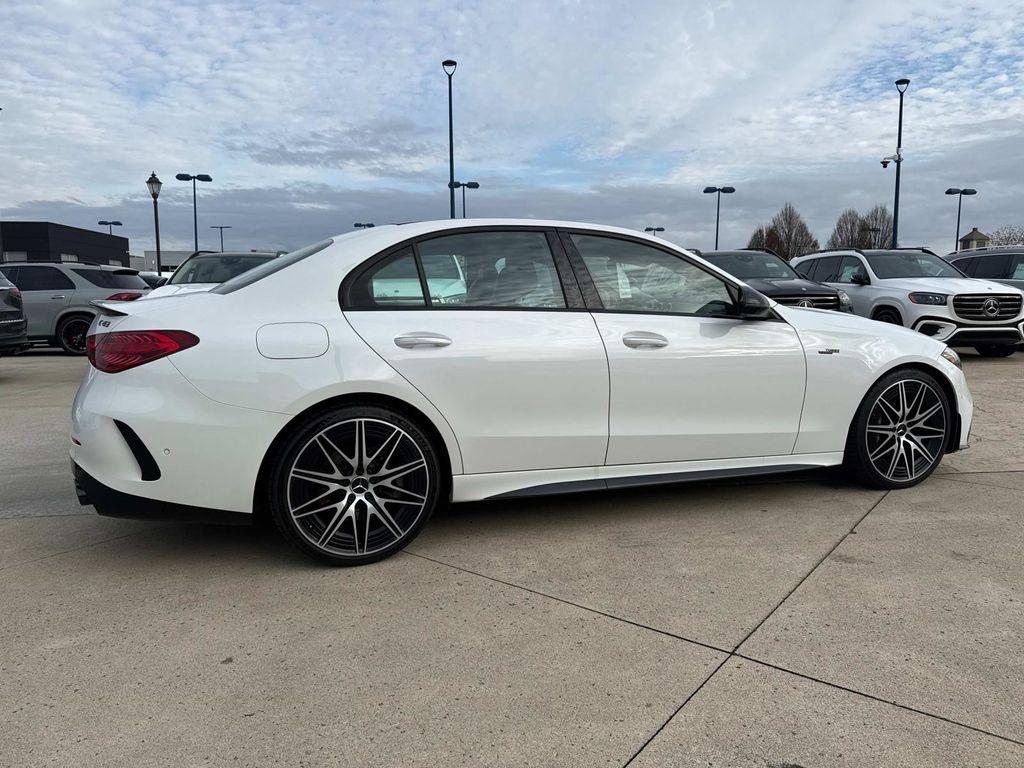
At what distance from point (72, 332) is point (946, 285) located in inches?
563

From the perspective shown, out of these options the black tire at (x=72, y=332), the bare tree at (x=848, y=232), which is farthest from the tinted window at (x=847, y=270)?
the bare tree at (x=848, y=232)

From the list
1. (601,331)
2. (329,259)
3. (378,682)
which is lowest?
(378,682)

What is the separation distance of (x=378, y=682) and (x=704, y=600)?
133 cm

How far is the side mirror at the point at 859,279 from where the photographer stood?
39.4ft

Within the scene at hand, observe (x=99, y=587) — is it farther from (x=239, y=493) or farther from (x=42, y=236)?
(x=42, y=236)

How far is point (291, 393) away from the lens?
319cm

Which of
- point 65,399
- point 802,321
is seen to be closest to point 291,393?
point 802,321

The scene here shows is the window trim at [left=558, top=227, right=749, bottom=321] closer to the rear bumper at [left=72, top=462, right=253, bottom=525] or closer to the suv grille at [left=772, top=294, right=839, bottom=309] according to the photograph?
the rear bumper at [left=72, top=462, right=253, bottom=525]

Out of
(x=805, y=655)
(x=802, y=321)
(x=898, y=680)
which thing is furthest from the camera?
(x=802, y=321)

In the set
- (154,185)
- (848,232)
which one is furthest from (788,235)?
(154,185)

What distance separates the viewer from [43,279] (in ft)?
43.4

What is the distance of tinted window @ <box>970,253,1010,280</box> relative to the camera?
13.6 m

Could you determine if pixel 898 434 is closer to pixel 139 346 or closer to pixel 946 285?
pixel 139 346

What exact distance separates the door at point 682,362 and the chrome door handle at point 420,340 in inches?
31.8
